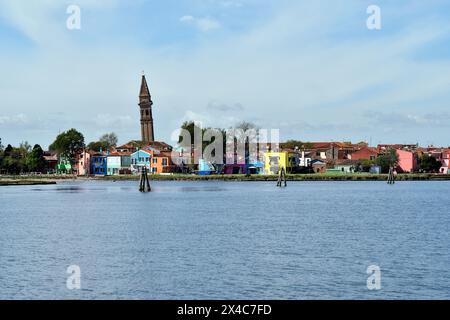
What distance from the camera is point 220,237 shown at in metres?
40.4

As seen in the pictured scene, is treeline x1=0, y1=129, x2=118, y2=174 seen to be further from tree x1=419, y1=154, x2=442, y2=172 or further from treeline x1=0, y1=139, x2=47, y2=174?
tree x1=419, y1=154, x2=442, y2=172

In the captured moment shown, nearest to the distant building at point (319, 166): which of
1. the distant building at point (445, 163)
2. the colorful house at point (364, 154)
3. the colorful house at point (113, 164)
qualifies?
the colorful house at point (364, 154)

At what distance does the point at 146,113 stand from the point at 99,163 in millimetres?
34932

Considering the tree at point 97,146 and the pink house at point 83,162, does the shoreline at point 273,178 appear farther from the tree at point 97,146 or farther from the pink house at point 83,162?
the tree at point 97,146

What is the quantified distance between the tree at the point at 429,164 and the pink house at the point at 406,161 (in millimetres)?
1800

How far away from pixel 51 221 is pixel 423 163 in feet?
399

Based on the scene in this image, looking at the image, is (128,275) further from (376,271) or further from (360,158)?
(360,158)

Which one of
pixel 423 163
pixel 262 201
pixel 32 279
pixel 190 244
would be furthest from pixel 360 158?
pixel 32 279

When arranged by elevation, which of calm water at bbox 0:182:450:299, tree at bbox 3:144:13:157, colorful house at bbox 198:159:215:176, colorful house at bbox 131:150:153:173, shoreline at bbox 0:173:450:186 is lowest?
calm water at bbox 0:182:450:299

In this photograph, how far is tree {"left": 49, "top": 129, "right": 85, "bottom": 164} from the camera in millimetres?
163125

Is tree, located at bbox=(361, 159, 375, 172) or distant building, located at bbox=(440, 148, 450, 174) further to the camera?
distant building, located at bbox=(440, 148, 450, 174)

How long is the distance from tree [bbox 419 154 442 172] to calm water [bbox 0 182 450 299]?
10220 cm

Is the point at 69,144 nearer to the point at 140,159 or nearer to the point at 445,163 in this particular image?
the point at 140,159

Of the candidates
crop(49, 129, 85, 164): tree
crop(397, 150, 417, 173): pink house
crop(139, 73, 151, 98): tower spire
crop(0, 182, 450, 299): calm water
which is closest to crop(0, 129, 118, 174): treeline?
crop(49, 129, 85, 164): tree
